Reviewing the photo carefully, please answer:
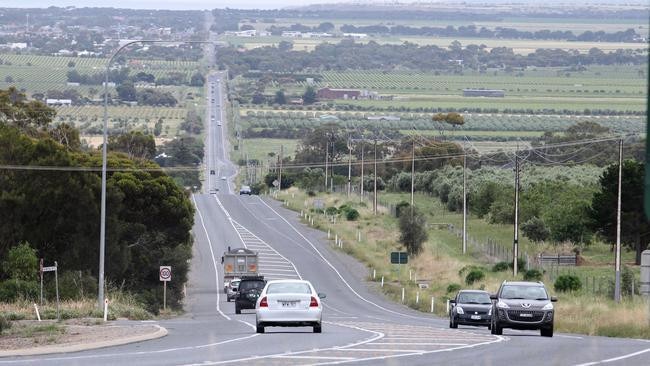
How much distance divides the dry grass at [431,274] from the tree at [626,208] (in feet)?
23.4

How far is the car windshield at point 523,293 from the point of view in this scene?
119 ft

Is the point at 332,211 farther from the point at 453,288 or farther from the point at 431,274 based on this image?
the point at 453,288

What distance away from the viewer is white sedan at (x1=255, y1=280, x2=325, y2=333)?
3328 cm

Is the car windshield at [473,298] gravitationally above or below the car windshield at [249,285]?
above

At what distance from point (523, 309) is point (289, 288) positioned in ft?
20.5

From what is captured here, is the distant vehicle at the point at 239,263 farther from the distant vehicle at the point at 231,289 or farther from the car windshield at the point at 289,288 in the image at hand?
the car windshield at the point at 289,288

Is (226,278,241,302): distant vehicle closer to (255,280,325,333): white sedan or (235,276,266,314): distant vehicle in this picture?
(235,276,266,314): distant vehicle

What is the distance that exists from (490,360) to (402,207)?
278 ft

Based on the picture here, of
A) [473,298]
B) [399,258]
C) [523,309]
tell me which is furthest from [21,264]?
[399,258]

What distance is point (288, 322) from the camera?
33594 millimetres

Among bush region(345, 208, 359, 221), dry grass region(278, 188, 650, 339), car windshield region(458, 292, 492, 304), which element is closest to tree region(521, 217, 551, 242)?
dry grass region(278, 188, 650, 339)

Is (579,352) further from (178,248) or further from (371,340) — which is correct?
(178,248)

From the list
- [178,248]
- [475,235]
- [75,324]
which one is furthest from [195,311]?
[475,235]

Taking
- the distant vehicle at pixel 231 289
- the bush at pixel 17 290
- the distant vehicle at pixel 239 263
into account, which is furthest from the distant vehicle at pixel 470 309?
the distant vehicle at pixel 239 263
